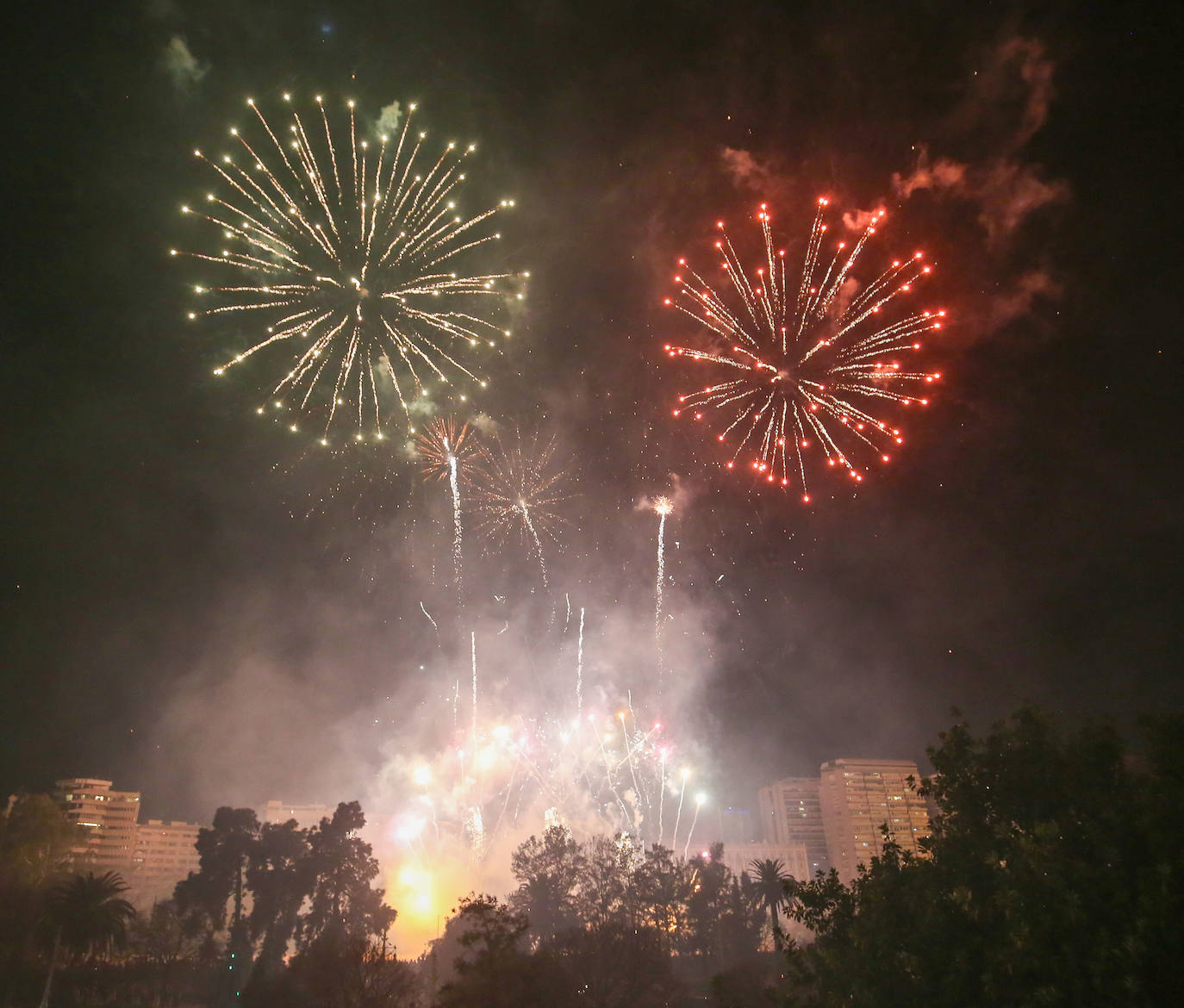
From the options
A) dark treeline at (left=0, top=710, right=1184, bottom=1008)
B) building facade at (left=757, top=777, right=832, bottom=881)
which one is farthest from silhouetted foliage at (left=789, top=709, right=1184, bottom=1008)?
building facade at (left=757, top=777, right=832, bottom=881)

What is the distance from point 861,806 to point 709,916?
329 ft

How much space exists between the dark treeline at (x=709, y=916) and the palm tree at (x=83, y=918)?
11 cm

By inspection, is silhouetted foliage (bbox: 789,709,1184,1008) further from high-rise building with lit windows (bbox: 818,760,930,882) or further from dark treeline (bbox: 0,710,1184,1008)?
high-rise building with lit windows (bbox: 818,760,930,882)

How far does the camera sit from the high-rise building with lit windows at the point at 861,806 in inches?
5413

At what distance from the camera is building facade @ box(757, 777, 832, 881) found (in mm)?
149125

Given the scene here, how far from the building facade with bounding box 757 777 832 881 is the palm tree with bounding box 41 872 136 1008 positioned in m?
132

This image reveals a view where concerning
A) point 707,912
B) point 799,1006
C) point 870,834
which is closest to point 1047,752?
point 799,1006

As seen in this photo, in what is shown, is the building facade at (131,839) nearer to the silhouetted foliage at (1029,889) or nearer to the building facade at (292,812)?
the building facade at (292,812)

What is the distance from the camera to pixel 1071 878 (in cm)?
1302

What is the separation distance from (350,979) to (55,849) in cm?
2760

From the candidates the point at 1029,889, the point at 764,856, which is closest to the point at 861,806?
the point at 764,856

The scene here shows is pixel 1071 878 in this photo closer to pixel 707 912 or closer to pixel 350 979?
pixel 350 979

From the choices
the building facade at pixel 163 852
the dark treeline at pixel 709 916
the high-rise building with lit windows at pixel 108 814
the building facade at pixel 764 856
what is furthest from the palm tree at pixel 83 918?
the building facade at pixel 764 856

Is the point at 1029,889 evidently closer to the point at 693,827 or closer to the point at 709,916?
the point at 709,916
